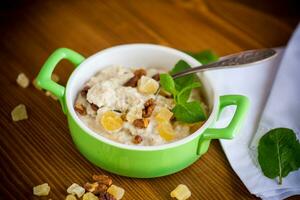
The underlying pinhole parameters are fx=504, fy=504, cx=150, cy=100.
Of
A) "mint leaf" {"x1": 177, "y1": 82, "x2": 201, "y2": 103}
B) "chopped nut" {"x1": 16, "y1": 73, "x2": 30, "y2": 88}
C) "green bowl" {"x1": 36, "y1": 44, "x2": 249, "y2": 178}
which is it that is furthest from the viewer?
"chopped nut" {"x1": 16, "y1": 73, "x2": 30, "y2": 88}

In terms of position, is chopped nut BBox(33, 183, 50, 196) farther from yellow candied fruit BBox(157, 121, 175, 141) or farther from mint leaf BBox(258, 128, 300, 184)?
mint leaf BBox(258, 128, 300, 184)

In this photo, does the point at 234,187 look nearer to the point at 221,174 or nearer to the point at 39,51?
the point at 221,174

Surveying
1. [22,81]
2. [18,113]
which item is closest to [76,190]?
[18,113]

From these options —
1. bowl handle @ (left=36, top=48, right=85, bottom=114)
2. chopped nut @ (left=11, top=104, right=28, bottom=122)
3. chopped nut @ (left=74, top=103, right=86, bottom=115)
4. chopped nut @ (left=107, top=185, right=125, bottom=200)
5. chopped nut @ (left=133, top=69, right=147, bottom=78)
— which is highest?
bowl handle @ (left=36, top=48, right=85, bottom=114)

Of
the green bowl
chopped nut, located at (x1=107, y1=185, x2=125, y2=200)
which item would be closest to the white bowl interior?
the green bowl

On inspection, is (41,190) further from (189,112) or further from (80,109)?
(189,112)

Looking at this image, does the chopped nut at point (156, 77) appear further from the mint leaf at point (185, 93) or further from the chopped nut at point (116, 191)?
the chopped nut at point (116, 191)

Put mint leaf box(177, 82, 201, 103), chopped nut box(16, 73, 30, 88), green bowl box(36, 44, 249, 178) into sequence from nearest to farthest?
green bowl box(36, 44, 249, 178) < mint leaf box(177, 82, 201, 103) < chopped nut box(16, 73, 30, 88)
